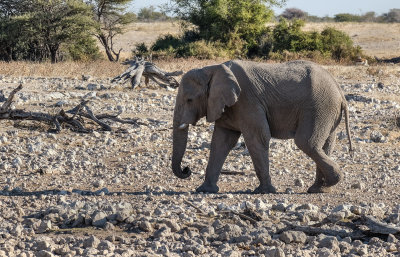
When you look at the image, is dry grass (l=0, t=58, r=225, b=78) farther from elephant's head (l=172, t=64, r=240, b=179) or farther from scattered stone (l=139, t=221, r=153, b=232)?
scattered stone (l=139, t=221, r=153, b=232)

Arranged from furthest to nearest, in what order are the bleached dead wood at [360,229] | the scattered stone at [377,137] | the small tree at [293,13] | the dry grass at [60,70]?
1. the small tree at [293,13]
2. the dry grass at [60,70]
3. the scattered stone at [377,137]
4. the bleached dead wood at [360,229]

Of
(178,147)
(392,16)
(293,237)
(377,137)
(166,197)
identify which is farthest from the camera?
(392,16)

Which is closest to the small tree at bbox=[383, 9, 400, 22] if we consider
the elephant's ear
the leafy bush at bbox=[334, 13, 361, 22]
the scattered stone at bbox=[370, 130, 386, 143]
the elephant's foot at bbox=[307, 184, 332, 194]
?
the leafy bush at bbox=[334, 13, 361, 22]

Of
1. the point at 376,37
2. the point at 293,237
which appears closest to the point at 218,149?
the point at 293,237

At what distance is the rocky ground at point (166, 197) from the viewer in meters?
5.96

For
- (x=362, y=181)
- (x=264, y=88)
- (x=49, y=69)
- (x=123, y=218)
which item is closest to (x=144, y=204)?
(x=123, y=218)

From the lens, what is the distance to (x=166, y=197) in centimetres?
790

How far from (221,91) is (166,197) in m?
1.43

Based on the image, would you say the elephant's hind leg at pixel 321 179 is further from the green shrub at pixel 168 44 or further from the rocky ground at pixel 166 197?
the green shrub at pixel 168 44

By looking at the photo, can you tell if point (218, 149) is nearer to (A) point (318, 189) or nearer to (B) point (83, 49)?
(A) point (318, 189)

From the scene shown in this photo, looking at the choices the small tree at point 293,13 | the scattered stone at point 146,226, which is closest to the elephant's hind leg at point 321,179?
the scattered stone at point 146,226

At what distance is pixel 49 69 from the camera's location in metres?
22.5

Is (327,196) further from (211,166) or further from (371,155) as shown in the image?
(371,155)

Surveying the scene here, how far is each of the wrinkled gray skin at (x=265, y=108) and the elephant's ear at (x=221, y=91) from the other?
0.04 ft
